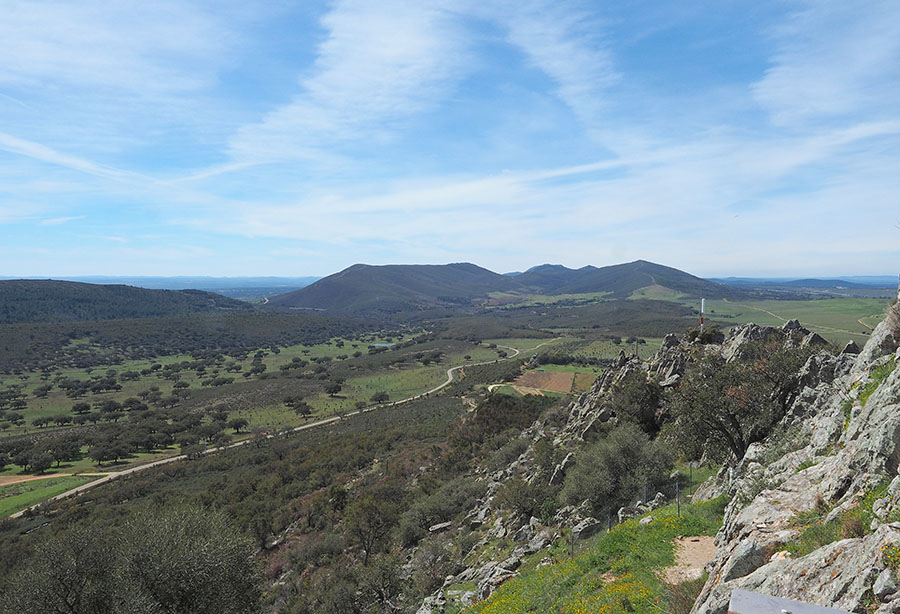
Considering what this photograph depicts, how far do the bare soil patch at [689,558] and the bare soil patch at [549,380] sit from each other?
2619 inches

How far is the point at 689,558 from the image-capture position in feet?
45.3

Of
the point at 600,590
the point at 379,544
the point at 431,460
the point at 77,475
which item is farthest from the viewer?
the point at 77,475

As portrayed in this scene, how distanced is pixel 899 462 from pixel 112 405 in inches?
5993

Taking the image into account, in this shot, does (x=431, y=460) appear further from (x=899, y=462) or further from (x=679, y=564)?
(x=899, y=462)

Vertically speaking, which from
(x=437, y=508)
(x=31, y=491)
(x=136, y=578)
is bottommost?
(x=31, y=491)

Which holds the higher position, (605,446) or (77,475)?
(605,446)

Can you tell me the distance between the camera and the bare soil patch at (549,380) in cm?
8356

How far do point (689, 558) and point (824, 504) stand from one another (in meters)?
5.17

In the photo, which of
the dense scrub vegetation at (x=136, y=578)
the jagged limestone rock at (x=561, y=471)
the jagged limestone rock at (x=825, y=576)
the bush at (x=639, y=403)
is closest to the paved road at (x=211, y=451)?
the dense scrub vegetation at (x=136, y=578)

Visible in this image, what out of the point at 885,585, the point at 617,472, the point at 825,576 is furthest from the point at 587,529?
the point at 885,585

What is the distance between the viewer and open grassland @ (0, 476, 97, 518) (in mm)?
59188

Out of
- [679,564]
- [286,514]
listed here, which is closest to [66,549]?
[286,514]

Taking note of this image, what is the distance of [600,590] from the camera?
13164 mm

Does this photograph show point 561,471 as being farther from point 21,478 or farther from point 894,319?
point 21,478
